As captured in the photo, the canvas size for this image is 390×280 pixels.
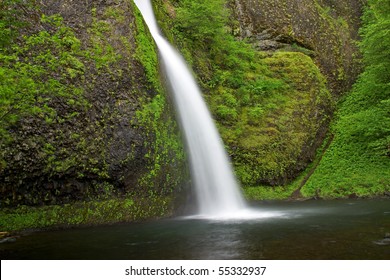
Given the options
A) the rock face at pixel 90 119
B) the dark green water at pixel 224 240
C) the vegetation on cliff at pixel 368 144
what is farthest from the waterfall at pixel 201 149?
the vegetation on cliff at pixel 368 144

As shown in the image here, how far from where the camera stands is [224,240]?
755 cm

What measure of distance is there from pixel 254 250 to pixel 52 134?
6375 millimetres

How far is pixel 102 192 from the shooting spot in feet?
33.8

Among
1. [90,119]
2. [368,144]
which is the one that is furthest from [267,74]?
[90,119]

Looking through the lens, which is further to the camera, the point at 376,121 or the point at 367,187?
the point at 376,121

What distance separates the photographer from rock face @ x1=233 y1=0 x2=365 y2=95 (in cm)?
2242

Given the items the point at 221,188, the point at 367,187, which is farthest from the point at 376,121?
the point at 221,188

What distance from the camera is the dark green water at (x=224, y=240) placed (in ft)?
20.6

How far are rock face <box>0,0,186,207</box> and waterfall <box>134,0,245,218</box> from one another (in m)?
1.00

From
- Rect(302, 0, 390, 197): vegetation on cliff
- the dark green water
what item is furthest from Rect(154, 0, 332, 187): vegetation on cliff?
the dark green water

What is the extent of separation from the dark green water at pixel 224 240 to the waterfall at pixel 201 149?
2.28 m

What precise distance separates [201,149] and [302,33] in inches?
526

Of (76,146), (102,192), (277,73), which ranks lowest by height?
(102,192)

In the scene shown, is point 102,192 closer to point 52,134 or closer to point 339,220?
point 52,134
